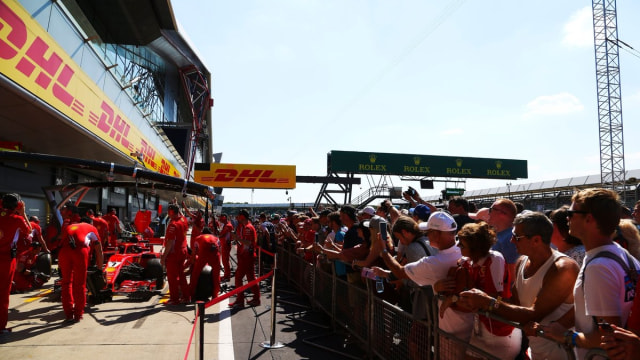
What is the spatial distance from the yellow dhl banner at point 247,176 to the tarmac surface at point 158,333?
20.3m

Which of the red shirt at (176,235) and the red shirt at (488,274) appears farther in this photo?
the red shirt at (176,235)

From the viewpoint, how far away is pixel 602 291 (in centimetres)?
188

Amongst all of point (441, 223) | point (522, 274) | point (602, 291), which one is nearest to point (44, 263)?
point (441, 223)

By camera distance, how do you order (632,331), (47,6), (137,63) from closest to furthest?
(632,331) < (47,6) < (137,63)

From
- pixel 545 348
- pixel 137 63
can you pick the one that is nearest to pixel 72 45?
pixel 545 348

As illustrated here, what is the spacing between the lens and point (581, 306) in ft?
6.68

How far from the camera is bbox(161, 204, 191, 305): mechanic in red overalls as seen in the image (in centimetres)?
770

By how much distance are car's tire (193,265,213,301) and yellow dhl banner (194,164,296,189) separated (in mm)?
25323

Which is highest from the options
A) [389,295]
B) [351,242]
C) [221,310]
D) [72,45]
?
[72,45]

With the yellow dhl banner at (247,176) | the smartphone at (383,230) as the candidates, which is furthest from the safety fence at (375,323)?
the yellow dhl banner at (247,176)

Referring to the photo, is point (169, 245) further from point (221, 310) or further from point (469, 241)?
point (469, 241)

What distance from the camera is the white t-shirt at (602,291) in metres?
1.85

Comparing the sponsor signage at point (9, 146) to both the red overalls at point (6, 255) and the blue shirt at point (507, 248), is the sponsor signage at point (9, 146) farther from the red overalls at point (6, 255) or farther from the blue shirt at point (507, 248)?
the blue shirt at point (507, 248)

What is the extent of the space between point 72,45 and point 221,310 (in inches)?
301
